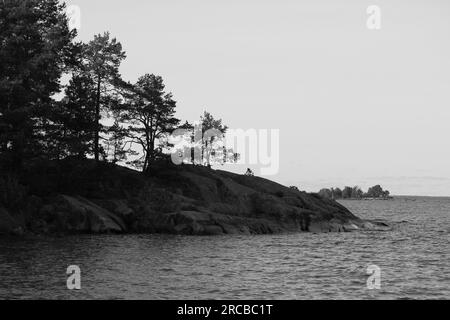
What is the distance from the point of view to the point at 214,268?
30.4 metres

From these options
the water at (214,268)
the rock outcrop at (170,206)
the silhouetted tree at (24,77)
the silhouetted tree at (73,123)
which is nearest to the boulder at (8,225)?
the rock outcrop at (170,206)

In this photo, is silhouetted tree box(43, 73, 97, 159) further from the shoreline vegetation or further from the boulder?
the boulder

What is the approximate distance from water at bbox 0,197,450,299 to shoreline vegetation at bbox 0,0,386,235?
4.94m

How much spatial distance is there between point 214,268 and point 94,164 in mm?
27080

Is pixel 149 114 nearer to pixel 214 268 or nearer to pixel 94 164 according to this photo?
pixel 94 164

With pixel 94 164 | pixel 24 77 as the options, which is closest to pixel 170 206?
pixel 94 164

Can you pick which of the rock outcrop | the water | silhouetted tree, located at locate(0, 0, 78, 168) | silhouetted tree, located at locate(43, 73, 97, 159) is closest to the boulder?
the rock outcrop

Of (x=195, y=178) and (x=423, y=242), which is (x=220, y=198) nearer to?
(x=195, y=178)

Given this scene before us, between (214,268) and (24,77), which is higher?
(24,77)

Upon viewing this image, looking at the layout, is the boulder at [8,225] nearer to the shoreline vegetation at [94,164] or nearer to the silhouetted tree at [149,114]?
the shoreline vegetation at [94,164]

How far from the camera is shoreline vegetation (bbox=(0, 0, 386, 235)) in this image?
148 feet

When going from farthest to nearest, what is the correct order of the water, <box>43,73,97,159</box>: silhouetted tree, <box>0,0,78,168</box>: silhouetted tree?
1. <box>43,73,97,159</box>: silhouetted tree
2. <box>0,0,78,168</box>: silhouetted tree
3. the water
